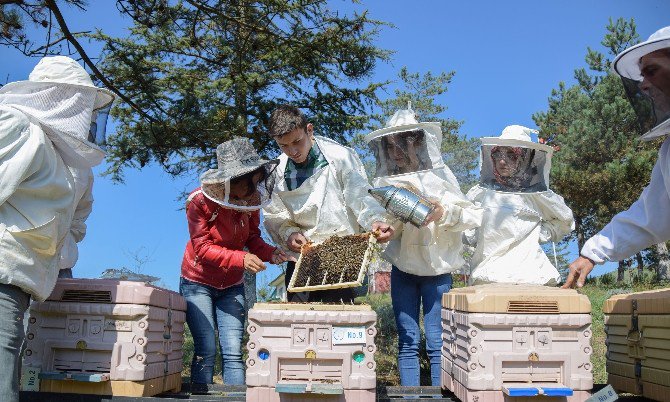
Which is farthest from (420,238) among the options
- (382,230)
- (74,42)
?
(74,42)

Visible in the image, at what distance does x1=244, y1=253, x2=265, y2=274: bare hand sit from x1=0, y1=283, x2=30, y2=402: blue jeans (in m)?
1.22

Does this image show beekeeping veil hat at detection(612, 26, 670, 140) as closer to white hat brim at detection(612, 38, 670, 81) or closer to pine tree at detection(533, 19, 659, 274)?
white hat brim at detection(612, 38, 670, 81)

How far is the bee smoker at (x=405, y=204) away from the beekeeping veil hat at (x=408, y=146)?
1.97 feet

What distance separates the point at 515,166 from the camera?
4.57 metres

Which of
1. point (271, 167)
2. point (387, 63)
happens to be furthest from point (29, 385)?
point (387, 63)

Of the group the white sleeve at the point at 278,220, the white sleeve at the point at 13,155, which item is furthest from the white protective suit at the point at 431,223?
the white sleeve at the point at 13,155

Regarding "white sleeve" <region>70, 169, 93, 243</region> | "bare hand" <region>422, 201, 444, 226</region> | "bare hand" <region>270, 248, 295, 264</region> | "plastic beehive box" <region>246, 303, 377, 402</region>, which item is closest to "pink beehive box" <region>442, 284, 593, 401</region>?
"plastic beehive box" <region>246, 303, 377, 402</region>

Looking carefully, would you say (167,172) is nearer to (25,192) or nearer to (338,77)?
(338,77)

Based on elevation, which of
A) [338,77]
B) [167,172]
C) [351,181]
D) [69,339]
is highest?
[338,77]

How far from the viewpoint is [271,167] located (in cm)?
386

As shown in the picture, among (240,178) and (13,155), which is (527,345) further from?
(13,155)

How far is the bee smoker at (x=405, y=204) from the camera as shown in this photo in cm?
368

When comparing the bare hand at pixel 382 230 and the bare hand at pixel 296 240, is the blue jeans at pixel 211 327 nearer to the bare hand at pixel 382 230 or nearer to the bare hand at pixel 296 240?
→ the bare hand at pixel 296 240

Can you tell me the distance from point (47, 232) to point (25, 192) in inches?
7.9
